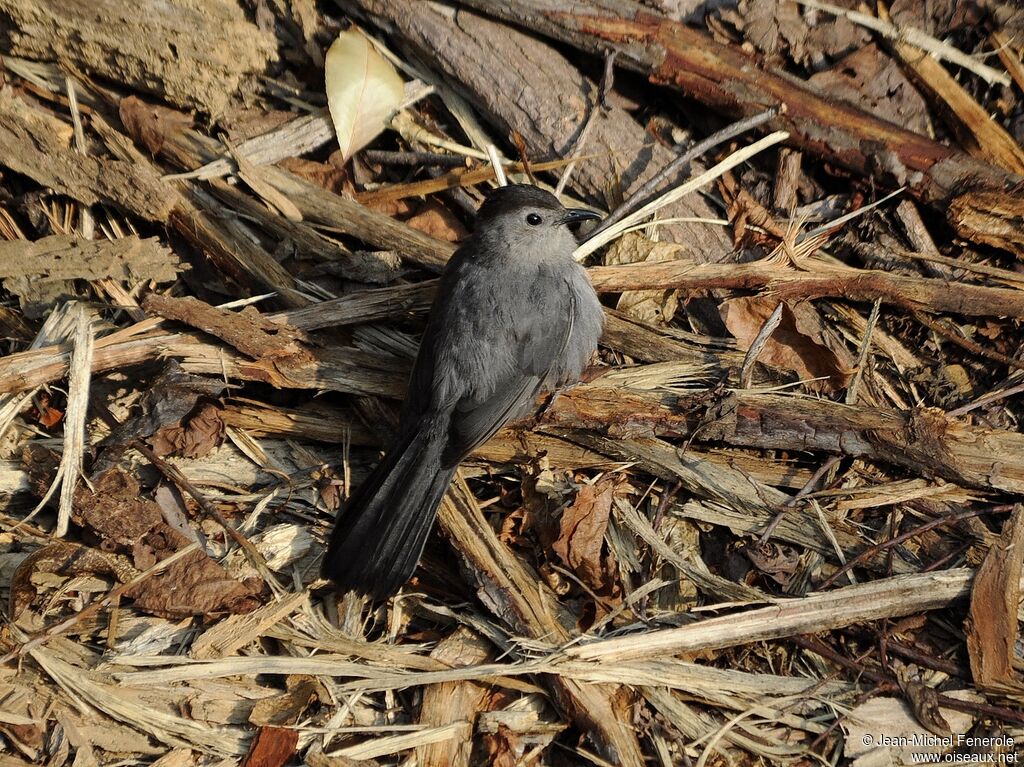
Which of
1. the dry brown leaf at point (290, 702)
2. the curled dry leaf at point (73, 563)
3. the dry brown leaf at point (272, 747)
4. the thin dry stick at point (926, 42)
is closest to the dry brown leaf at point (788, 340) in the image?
the thin dry stick at point (926, 42)

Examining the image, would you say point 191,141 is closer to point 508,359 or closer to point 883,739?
point 508,359

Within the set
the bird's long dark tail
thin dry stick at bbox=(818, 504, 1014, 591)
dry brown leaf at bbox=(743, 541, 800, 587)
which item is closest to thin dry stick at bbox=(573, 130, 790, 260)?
the bird's long dark tail

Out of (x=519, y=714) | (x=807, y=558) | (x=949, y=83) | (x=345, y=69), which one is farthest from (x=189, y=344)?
(x=949, y=83)

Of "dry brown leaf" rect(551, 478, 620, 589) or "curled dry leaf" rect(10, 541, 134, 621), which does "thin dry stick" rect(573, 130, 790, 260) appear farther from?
"curled dry leaf" rect(10, 541, 134, 621)

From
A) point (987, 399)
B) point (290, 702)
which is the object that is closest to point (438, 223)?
point (290, 702)

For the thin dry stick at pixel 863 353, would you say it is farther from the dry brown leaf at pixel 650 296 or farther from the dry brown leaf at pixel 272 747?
the dry brown leaf at pixel 272 747

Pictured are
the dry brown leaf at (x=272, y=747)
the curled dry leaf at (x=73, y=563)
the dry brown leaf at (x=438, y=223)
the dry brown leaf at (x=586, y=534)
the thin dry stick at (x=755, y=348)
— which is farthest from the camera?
the dry brown leaf at (x=438, y=223)
